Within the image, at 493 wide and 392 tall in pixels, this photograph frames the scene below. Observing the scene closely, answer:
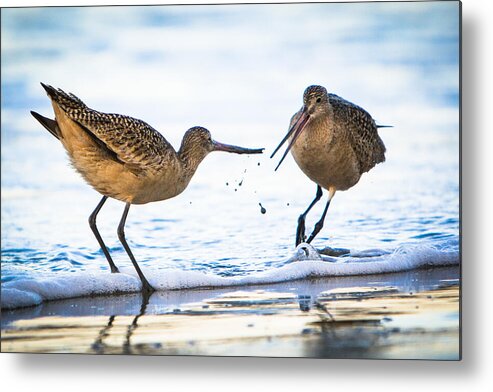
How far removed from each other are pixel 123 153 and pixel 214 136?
40cm

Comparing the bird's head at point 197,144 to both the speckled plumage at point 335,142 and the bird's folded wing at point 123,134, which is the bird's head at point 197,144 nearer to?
the bird's folded wing at point 123,134

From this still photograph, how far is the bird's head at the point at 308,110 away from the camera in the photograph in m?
4.32

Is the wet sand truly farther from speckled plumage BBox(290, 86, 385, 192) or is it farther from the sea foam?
speckled plumage BBox(290, 86, 385, 192)

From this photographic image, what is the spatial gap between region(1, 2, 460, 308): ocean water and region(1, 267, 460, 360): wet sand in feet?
0.25

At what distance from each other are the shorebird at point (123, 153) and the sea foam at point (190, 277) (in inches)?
2.6

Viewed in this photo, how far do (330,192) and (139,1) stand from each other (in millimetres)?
1134

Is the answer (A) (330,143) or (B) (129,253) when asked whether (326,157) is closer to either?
(A) (330,143)

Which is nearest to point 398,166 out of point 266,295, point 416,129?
point 416,129

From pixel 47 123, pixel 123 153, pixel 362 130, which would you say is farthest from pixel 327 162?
pixel 47 123

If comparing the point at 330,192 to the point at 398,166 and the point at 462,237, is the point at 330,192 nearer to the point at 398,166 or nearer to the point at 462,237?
the point at 398,166

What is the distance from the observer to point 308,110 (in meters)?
4.35

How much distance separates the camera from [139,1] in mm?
4332

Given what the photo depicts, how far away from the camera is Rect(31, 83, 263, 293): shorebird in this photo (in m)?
4.21

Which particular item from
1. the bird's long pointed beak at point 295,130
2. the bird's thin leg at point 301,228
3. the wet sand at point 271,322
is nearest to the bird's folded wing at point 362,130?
the bird's long pointed beak at point 295,130
